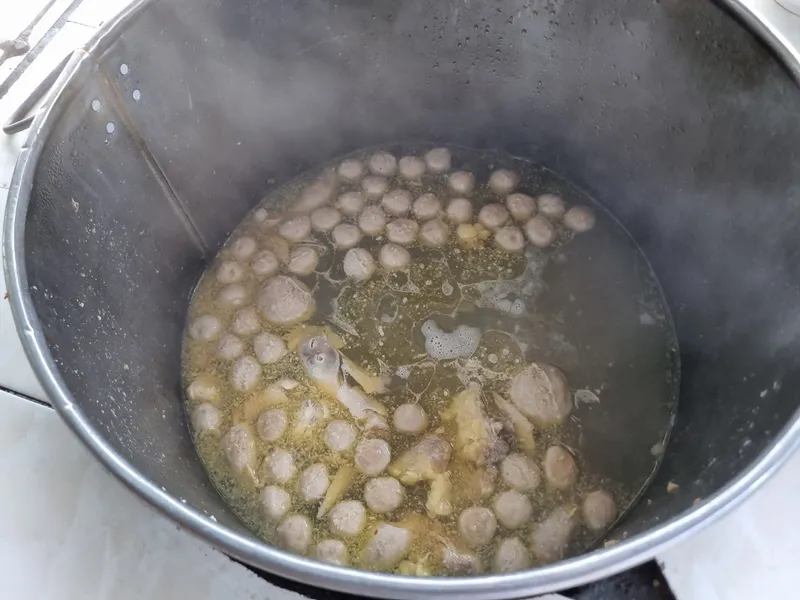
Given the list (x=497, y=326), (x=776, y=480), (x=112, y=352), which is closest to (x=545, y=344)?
(x=497, y=326)

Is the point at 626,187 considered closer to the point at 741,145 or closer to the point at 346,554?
the point at 741,145

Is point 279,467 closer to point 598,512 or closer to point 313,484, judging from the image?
point 313,484

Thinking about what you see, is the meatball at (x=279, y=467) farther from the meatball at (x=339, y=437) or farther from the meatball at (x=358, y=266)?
the meatball at (x=358, y=266)

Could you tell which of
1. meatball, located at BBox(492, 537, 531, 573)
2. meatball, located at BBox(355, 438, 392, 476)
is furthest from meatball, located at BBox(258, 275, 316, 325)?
meatball, located at BBox(492, 537, 531, 573)

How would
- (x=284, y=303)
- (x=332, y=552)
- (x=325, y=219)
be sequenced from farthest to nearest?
(x=325, y=219), (x=284, y=303), (x=332, y=552)

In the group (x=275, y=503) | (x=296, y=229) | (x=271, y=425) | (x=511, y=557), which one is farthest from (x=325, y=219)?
(x=511, y=557)

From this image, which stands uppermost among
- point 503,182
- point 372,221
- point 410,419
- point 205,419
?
point 503,182
